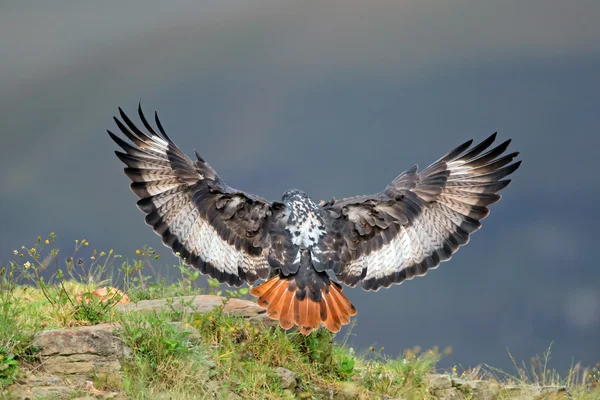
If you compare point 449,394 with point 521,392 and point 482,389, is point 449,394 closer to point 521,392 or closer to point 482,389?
point 482,389

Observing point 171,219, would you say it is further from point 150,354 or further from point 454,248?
point 454,248

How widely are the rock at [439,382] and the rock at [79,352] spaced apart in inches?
146

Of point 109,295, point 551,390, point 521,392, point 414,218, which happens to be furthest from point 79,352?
point 551,390

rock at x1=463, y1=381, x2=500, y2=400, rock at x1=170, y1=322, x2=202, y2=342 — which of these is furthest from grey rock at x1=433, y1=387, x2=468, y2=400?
rock at x1=170, y1=322, x2=202, y2=342

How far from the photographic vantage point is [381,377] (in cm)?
776

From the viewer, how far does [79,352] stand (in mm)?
6020

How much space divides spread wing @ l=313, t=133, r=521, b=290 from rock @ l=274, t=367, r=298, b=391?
1.39 meters

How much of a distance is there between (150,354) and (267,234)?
210 centimetres

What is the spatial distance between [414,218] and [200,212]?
2.71 m

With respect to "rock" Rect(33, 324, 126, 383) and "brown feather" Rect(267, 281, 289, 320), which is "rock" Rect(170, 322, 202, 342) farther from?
"brown feather" Rect(267, 281, 289, 320)

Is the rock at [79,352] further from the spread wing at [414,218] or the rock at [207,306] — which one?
the spread wing at [414,218]

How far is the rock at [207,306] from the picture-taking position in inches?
285

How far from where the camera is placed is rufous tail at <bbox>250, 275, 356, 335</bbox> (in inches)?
278

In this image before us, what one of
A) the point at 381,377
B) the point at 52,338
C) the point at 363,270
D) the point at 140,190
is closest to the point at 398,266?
the point at 363,270
